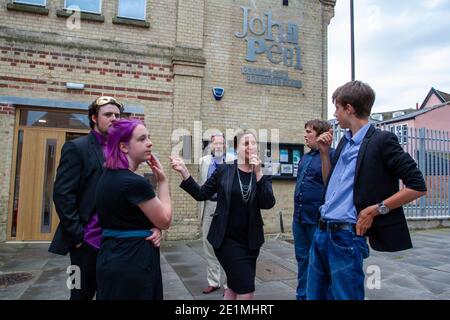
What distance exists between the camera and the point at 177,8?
8.51 metres

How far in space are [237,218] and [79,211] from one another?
4.26ft

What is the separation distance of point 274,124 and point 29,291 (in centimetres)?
653

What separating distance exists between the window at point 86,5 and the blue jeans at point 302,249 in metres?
6.96

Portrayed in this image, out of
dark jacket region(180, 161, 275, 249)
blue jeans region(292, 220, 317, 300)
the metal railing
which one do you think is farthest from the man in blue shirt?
the metal railing

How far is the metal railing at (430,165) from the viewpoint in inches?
392

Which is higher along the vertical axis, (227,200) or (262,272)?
(227,200)

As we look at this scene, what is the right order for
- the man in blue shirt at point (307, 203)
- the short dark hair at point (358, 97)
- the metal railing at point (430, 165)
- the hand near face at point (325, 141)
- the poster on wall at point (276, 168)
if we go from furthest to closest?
the metal railing at point (430, 165), the poster on wall at point (276, 168), the man in blue shirt at point (307, 203), the hand near face at point (325, 141), the short dark hair at point (358, 97)

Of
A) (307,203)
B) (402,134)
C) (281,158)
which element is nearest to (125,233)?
(307,203)

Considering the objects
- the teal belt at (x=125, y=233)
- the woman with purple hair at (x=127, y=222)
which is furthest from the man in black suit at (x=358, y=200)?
the teal belt at (x=125, y=233)

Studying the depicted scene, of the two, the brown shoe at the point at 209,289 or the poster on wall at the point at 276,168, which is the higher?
the poster on wall at the point at 276,168

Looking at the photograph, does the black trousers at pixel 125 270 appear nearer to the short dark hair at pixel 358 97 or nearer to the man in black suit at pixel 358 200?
the man in black suit at pixel 358 200

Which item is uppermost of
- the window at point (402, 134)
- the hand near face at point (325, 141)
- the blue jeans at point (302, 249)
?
the window at point (402, 134)

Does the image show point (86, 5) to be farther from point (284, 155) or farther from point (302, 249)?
point (302, 249)

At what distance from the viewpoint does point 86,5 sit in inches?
317
